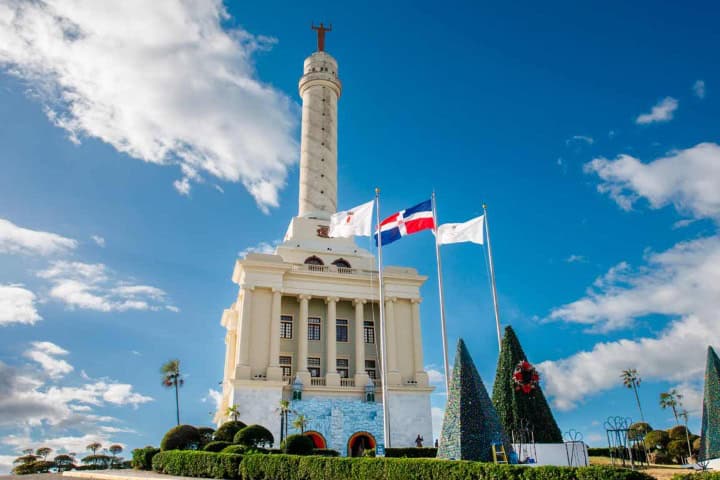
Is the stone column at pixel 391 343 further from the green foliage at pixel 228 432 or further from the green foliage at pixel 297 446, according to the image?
the green foliage at pixel 297 446

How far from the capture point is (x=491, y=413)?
64.6 feet

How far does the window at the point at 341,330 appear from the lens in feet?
166

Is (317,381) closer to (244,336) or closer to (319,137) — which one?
(244,336)

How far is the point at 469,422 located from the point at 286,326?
31.9m

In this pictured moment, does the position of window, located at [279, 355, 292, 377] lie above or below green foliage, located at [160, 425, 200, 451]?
above

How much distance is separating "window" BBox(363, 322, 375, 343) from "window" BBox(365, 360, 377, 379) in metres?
1.89

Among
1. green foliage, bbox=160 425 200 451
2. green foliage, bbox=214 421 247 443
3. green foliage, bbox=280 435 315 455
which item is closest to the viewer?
green foliage, bbox=280 435 315 455

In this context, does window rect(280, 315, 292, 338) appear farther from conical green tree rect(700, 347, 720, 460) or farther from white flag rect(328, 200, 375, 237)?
conical green tree rect(700, 347, 720, 460)

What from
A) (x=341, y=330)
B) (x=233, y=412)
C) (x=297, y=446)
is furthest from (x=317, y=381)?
(x=297, y=446)

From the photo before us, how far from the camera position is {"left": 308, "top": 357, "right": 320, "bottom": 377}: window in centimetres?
4803

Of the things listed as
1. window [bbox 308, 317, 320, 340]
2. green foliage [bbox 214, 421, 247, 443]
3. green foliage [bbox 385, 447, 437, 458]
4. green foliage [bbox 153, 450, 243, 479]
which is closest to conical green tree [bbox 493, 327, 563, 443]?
green foliage [bbox 385, 447, 437, 458]

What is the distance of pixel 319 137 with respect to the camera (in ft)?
198

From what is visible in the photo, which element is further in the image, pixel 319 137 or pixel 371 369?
pixel 319 137

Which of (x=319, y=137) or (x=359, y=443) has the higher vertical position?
(x=319, y=137)
